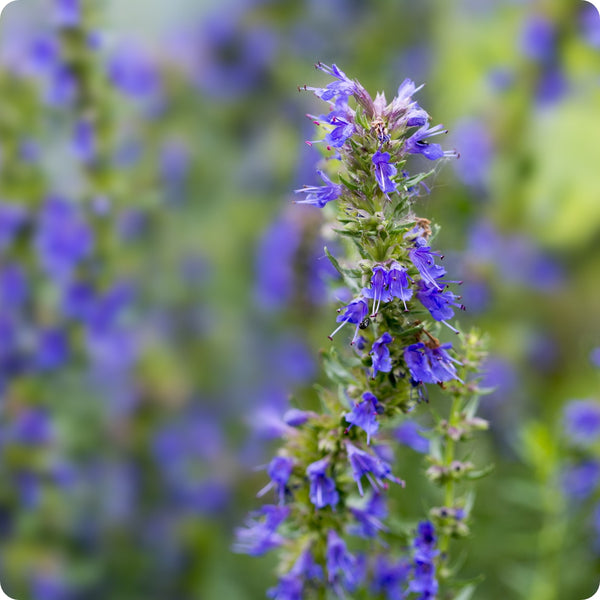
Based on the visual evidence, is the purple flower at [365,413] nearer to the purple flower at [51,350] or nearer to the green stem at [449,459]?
the green stem at [449,459]

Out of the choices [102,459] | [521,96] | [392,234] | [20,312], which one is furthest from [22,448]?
[521,96]

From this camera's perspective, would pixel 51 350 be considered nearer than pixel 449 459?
No

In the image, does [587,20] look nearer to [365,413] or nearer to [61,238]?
[61,238]

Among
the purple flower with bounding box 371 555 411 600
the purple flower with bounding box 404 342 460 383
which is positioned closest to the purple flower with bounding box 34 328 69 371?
the purple flower with bounding box 371 555 411 600

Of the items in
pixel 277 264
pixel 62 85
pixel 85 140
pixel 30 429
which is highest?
pixel 62 85

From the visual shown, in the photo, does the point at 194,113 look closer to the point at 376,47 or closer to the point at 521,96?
the point at 376,47

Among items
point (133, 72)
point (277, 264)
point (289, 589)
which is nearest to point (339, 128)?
point (289, 589)
